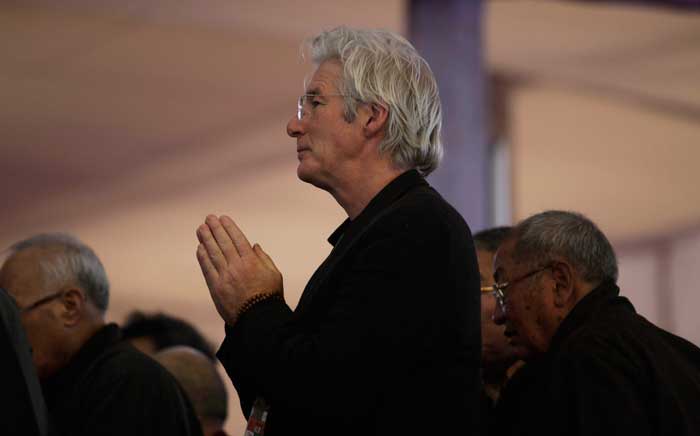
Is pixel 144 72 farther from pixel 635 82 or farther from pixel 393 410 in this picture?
pixel 393 410

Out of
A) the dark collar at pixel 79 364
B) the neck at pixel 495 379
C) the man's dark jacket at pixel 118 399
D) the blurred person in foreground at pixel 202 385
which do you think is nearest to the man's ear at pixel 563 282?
the neck at pixel 495 379

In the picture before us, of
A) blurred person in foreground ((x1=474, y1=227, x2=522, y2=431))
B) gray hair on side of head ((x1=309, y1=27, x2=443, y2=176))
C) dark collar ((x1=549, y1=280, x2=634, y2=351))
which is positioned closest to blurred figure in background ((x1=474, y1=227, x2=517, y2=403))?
blurred person in foreground ((x1=474, y1=227, x2=522, y2=431))

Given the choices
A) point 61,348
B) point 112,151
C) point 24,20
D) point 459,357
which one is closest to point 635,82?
point 112,151

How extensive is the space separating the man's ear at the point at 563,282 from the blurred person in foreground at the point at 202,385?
1685 millimetres

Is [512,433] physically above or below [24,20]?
below

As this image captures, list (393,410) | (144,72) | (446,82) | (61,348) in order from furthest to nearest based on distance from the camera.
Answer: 1. (144,72)
2. (446,82)
3. (61,348)
4. (393,410)

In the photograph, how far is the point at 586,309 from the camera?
342 cm

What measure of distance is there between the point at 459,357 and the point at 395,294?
0.61 ft

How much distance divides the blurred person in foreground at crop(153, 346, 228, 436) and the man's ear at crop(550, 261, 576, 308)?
168 cm

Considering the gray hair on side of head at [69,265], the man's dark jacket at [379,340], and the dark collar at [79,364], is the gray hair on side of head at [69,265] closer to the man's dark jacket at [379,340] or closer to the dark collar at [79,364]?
the dark collar at [79,364]

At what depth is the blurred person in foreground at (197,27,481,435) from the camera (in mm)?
2473

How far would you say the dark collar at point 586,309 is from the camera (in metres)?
3.40

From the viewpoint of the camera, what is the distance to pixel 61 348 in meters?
3.98

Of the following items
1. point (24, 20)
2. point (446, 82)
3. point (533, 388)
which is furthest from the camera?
point (24, 20)
